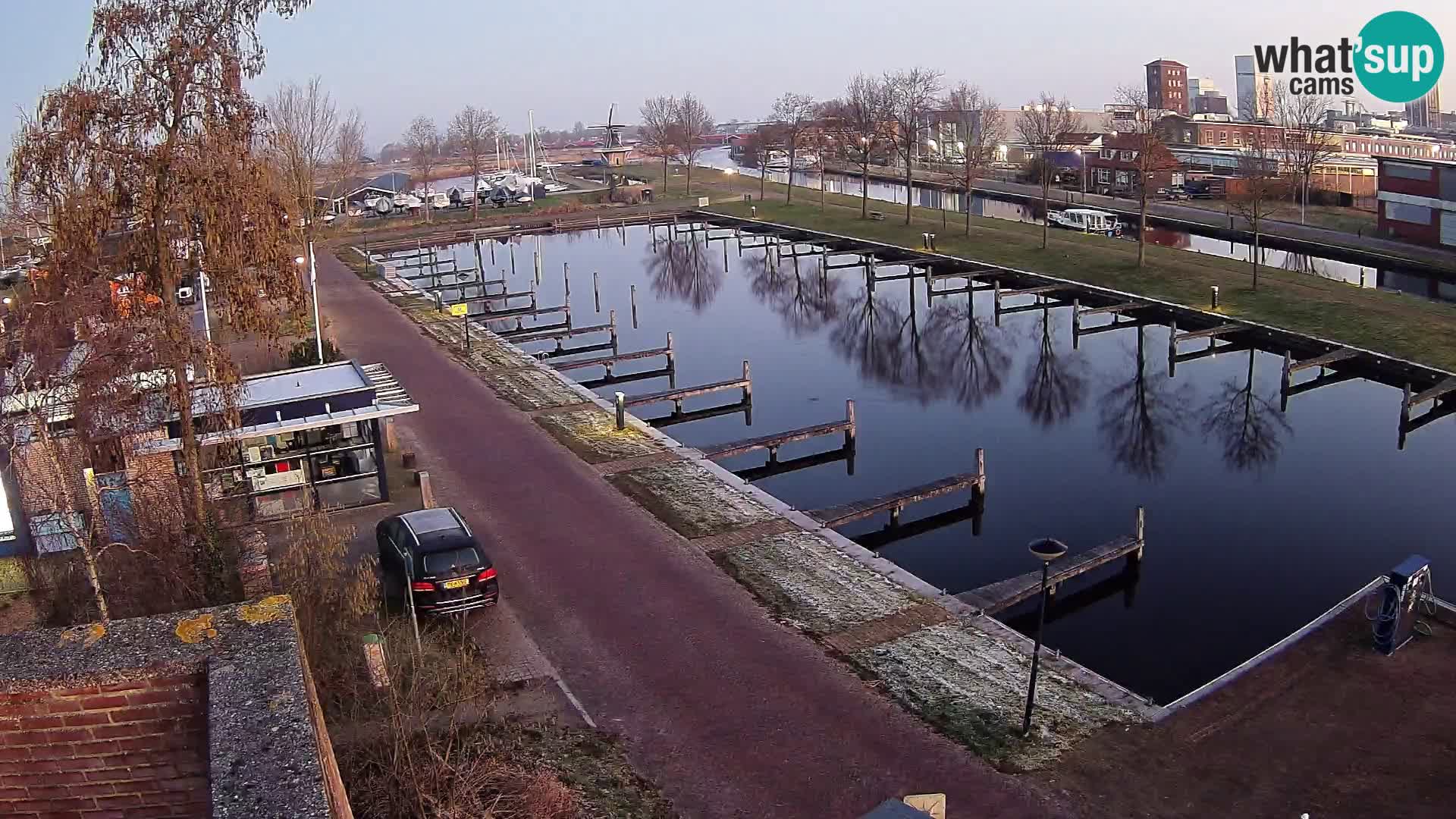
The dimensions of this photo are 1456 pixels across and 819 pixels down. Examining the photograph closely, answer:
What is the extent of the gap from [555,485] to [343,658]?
32.4 feet

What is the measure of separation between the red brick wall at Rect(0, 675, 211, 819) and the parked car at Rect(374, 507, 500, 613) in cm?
1026

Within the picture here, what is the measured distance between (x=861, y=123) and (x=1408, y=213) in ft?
165

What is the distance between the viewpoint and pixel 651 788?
13.3 m

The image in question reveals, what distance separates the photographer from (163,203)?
16.0 metres

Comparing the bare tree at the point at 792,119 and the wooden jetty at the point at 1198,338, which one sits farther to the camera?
the bare tree at the point at 792,119

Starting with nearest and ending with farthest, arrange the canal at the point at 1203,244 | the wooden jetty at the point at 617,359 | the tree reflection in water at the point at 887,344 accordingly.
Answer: the tree reflection in water at the point at 887,344, the wooden jetty at the point at 617,359, the canal at the point at 1203,244

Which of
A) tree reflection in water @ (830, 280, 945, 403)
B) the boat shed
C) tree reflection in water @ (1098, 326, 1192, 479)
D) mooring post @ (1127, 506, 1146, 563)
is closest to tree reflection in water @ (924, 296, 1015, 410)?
tree reflection in water @ (830, 280, 945, 403)

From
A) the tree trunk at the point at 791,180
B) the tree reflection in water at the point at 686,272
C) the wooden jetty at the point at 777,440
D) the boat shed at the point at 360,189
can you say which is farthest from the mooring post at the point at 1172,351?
the boat shed at the point at 360,189

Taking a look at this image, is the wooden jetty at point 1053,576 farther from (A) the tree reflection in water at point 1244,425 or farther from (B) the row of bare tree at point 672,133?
(B) the row of bare tree at point 672,133

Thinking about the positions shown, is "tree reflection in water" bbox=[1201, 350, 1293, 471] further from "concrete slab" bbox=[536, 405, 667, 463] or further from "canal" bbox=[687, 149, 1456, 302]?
"canal" bbox=[687, 149, 1456, 302]

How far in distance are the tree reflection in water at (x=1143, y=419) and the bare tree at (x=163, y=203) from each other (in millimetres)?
20207

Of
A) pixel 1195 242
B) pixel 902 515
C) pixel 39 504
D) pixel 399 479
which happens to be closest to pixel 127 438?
pixel 39 504

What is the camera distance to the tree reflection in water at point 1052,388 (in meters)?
32.9

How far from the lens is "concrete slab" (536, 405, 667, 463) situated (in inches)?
1042
